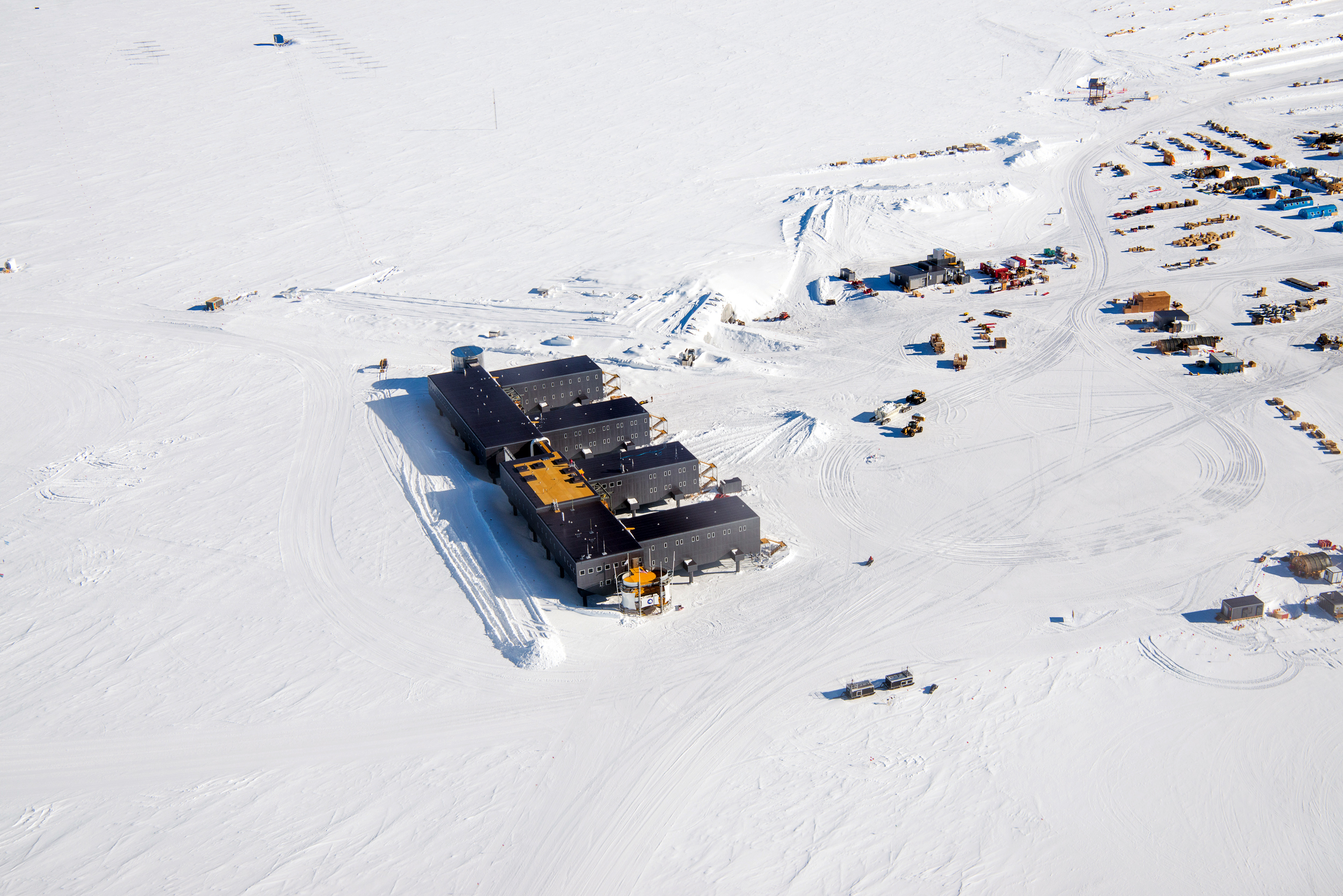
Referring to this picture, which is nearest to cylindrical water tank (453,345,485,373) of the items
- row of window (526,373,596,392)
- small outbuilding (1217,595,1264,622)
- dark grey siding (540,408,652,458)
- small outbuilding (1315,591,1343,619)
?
row of window (526,373,596,392)

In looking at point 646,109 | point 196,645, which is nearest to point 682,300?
point 196,645

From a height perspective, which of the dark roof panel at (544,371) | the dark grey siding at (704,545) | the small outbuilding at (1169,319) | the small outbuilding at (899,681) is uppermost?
the dark roof panel at (544,371)

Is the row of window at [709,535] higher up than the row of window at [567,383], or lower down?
lower down

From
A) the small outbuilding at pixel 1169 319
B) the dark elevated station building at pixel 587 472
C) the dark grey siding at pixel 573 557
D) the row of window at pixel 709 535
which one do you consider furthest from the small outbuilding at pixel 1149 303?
the dark grey siding at pixel 573 557

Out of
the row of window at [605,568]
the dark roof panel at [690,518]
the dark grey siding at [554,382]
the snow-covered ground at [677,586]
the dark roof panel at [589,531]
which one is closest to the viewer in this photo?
the snow-covered ground at [677,586]

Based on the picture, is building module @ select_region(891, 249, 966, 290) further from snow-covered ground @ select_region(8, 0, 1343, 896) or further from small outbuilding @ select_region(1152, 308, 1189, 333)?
small outbuilding @ select_region(1152, 308, 1189, 333)

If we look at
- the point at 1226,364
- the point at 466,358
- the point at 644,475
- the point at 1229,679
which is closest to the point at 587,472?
the point at 644,475

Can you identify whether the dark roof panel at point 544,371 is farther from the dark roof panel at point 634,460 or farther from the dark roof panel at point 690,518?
the dark roof panel at point 690,518
